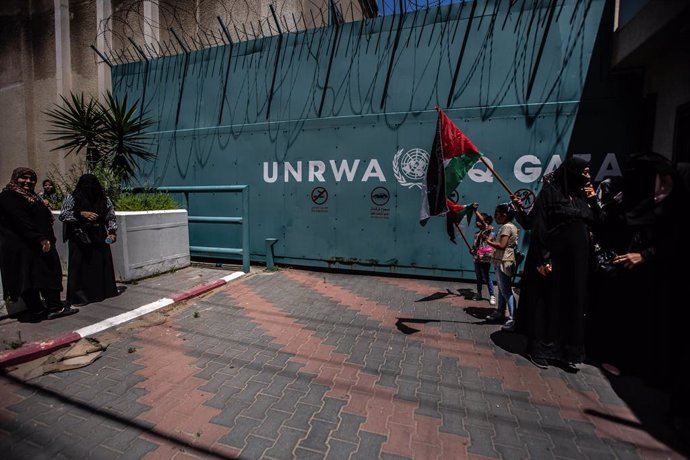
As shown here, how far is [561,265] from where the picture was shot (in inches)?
128

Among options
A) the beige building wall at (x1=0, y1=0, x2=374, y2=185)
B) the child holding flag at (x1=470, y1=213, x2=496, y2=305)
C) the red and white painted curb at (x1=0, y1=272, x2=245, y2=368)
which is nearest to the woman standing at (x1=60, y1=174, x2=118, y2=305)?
the red and white painted curb at (x1=0, y1=272, x2=245, y2=368)

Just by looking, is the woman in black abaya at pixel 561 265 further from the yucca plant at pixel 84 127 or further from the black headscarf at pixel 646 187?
the yucca plant at pixel 84 127

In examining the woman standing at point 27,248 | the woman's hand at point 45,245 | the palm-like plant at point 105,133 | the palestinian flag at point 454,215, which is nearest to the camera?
the woman standing at point 27,248

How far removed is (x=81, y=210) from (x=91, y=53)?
29.4ft

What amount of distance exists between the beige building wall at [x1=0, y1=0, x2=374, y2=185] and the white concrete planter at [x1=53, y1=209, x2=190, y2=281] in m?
5.65

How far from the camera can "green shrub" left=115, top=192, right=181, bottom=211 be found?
20.9ft

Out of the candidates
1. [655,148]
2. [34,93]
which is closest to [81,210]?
[655,148]

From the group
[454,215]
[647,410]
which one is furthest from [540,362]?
[454,215]

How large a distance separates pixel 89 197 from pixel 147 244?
169cm

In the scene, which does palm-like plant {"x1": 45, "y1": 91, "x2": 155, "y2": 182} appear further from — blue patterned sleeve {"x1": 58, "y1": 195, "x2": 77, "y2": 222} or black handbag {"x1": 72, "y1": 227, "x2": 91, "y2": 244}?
black handbag {"x1": 72, "y1": 227, "x2": 91, "y2": 244}

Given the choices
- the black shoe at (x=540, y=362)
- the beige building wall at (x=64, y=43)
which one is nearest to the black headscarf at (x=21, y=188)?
the black shoe at (x=540, y=362)

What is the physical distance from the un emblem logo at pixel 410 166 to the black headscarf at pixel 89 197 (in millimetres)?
4871

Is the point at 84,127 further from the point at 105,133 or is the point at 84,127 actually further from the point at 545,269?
the point at 545,269

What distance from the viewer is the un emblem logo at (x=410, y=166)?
6.40 meters
